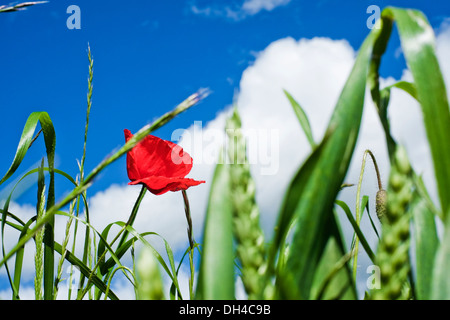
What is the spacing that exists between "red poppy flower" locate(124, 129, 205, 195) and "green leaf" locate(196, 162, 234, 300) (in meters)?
0.64

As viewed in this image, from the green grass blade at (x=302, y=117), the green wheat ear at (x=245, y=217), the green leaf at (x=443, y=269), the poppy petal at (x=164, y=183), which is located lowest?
the green leaf at (x=443, y=269)

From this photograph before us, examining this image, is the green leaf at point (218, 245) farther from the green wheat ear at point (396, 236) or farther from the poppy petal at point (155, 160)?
the poppy petal at point (155, 160)

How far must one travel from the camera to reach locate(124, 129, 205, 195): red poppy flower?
0.93 m

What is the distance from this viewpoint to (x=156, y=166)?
37.3 inches

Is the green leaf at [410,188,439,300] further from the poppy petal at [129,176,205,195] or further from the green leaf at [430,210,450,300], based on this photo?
the poppy petal at [129,176,205,195]

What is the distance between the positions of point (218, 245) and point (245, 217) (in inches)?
1.7

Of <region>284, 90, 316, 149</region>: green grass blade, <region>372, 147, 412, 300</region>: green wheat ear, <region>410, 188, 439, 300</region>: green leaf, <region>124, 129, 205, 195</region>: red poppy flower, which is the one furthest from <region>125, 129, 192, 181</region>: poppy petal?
<region>372, 147, 412, 300</region>: green wheat ear

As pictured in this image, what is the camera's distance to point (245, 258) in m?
0.24

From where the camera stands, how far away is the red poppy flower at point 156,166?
0.93 m

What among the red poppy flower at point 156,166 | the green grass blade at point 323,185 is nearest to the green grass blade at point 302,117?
the green grass blade at point 323,185

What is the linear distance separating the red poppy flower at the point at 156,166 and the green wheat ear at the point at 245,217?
0.68m

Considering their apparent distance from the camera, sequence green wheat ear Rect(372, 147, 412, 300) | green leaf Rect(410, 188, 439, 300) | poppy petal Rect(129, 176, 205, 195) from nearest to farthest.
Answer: green wheat ear Rect(372, 147, 412, 300), green leaf Rect(410, 188, 439, 300), poppy petal Rect(129, 176, 205, 195)
